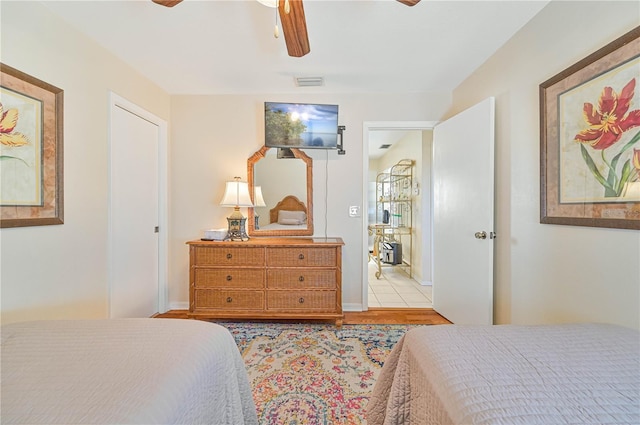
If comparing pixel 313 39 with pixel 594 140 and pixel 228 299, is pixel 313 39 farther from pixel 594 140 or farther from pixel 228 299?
pixel 228 299

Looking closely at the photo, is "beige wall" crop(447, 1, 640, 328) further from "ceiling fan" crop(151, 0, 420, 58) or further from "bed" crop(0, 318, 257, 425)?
"bed" crop(0, 318, 257, 425)

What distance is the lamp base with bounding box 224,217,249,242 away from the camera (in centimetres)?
251

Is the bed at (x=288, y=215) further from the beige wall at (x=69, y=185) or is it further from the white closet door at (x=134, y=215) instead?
the beige wall at (x=69, y=185)

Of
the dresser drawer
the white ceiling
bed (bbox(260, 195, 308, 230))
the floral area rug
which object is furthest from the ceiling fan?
the floral area rug

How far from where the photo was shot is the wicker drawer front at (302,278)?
7.54 ft

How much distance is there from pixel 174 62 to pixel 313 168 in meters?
1.53

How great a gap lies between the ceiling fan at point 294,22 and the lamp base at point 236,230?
5.21 feet

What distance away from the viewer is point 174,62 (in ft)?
7.02

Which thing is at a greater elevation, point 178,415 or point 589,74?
point 589,74

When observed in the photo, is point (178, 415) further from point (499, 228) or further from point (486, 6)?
point (486, 6)

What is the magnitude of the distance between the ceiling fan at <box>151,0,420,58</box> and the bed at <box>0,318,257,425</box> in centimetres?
146

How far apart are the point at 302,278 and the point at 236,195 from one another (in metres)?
1.04

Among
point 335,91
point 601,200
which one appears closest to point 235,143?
point 335,91

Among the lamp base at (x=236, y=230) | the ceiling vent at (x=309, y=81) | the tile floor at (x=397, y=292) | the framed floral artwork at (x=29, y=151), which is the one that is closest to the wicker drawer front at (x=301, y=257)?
the lamp base at (x=236, y=230)
